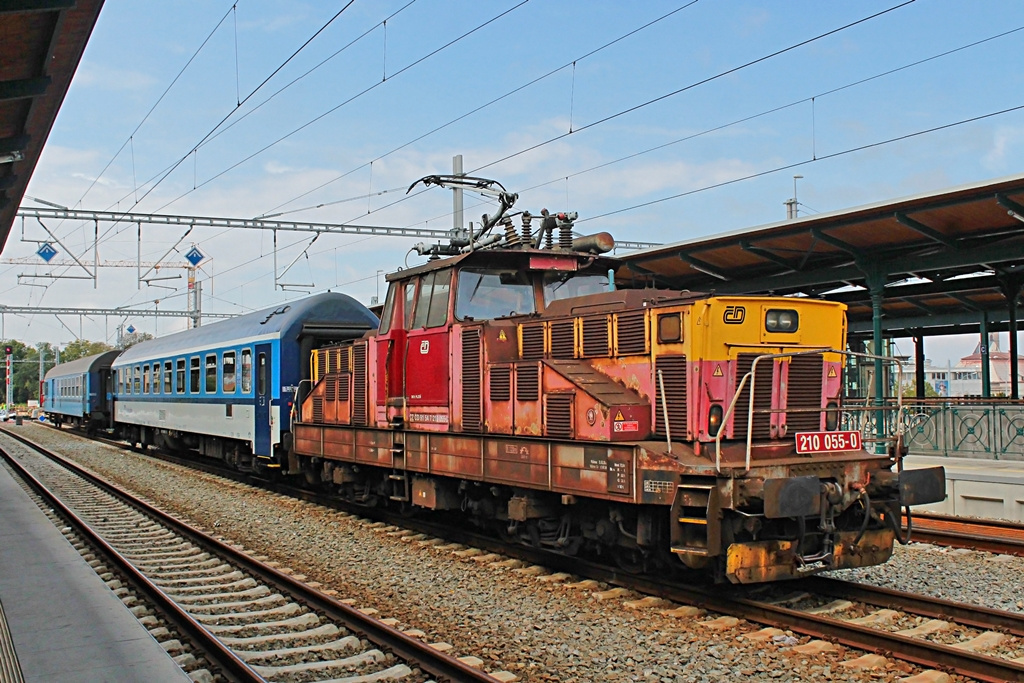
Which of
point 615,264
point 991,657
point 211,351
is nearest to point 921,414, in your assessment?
point 615,264

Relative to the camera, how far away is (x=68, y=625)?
6078 millimetres

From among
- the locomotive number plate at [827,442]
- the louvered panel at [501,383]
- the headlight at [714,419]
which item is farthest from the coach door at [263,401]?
the locomotive number plate at [827,442]

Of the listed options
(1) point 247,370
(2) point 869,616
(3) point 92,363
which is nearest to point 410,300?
(2) point 869,616

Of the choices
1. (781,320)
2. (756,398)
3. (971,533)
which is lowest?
(971,533)

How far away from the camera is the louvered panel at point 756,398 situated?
7.16 m

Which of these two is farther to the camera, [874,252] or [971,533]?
[874,252]

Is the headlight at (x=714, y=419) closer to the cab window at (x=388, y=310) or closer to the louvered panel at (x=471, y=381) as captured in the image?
the louvered panel at (x=471, y=381)

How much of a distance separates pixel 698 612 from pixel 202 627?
12.6 feet

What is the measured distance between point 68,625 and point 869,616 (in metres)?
5.98

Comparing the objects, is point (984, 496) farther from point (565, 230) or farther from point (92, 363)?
point (92, 363)

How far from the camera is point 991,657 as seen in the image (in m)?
5.34

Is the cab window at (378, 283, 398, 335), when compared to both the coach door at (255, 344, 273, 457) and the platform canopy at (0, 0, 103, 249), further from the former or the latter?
the coach door at (255, 344, 273, 457)

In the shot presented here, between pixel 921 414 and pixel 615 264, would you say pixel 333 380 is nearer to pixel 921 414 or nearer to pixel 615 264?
pixel 615 264

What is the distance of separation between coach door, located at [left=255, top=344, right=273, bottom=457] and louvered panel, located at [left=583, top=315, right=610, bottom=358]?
8610 mm
